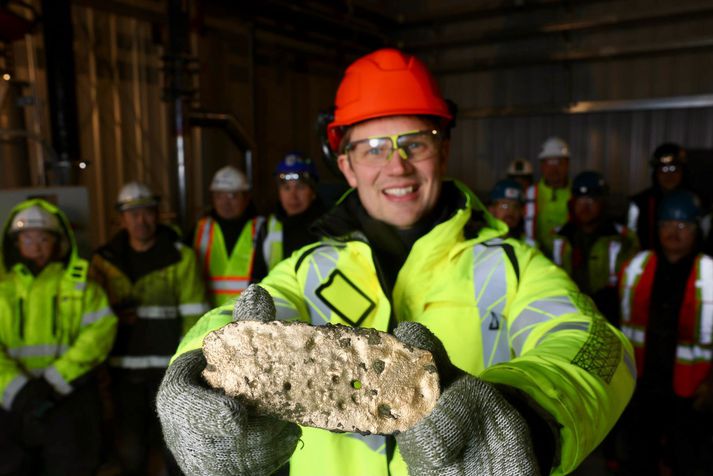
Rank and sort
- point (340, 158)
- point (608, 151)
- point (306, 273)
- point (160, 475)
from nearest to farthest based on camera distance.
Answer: point (306, 273) → point (340, 158) → point (160, 475) → point (608, 151)

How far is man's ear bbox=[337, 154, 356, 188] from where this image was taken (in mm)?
1513

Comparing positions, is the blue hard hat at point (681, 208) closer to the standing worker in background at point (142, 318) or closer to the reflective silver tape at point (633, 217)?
the reflective silver tape at point (633, 217)

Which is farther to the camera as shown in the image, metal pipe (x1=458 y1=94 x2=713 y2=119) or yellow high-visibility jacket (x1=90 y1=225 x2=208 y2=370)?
metal pipe (x1=458 y1=94 x2=713 y2=119)

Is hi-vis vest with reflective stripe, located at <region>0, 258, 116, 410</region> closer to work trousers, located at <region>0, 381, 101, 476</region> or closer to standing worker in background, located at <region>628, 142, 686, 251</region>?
work trousers, located at <region>0, 381, 101, 476</region>

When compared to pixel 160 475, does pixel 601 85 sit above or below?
above

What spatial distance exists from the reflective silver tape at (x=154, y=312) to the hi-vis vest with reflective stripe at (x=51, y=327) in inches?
10.4

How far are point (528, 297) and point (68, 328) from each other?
113 inches

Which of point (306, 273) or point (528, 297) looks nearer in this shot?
point (528, 297)

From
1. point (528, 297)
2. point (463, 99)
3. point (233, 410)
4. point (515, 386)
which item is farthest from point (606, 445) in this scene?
point (463, 99)

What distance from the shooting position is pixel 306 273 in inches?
55.1

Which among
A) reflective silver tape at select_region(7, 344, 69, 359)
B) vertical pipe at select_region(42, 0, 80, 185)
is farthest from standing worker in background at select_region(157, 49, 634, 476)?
vertical pipe at select_region(42, 0, 80, 185)

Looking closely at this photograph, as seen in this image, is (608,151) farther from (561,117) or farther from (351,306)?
(351,306)

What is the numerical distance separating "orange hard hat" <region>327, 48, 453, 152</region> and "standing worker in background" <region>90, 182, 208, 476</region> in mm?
2473

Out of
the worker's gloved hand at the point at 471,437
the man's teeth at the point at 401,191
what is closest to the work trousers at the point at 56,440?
the man's teeth at the point at 401,191
